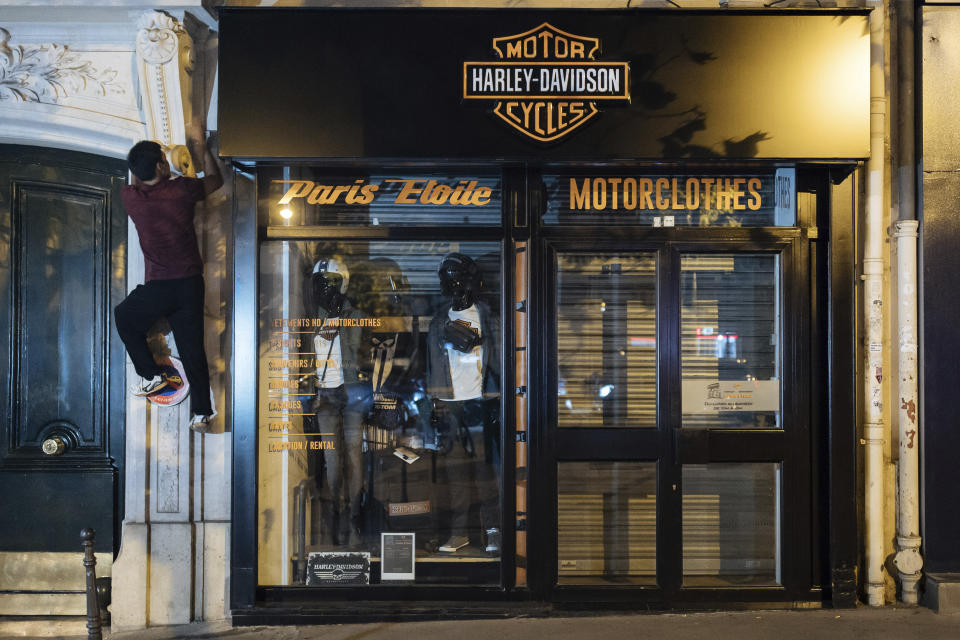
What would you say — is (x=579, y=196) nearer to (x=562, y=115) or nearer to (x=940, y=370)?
(x=562, y=115)

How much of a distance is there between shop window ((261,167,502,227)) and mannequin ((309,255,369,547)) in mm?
383

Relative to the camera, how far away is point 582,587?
199 inches

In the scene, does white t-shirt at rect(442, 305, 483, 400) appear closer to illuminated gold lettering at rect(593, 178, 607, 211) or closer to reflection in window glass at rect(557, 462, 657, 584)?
reflection in window glass at rect(557, 462, 657, 584)

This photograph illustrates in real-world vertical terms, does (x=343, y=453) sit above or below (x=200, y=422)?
below

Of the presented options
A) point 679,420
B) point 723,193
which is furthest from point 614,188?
point 679,420

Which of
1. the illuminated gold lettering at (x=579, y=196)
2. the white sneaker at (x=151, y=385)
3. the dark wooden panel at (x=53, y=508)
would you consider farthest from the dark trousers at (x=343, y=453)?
the illuminated gold lettering at (x=579, y=196)

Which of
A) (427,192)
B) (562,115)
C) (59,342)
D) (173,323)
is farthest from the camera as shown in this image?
(59,342)

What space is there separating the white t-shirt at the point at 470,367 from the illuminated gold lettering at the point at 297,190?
1433mm

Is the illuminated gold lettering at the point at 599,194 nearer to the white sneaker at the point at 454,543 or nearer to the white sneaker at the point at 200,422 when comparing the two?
the white sneaker at the point at 454,543

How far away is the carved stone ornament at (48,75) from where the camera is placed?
4.99 meters

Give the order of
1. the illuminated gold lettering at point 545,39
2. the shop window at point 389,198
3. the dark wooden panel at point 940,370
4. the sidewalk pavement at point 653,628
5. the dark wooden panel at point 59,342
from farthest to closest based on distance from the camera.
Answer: the dark wooden panel at point 59,342 < the shop window at point 389,198 < the dark wooden panel at point 940,370 < the illuminated gold lettering at point 545,39 < the sidewalk pavement at point 653,628

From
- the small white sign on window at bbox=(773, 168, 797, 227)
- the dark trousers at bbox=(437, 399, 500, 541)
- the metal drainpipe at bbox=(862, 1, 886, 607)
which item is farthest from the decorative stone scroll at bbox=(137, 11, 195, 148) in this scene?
the metal drainpipe at bbox=(862, 1, 886, 607)

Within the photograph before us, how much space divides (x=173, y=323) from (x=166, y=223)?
28.6 inches

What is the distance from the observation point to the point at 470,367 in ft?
17.1
